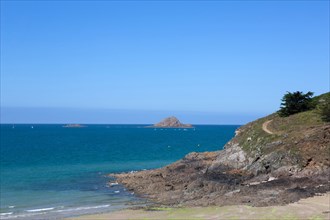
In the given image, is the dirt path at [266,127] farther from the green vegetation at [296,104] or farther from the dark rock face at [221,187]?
the dark rock face at [221,187]

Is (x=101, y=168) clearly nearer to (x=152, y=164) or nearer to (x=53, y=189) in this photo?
(x=152, y=164)

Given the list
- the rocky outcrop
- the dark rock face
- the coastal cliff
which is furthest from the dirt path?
the dark rock face

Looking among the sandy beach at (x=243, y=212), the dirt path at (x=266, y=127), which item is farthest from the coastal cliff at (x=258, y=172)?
the sandy beach at (x=243, y=212)

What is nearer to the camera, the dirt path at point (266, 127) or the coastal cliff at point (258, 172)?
the coastal cliff at point (258, 172)

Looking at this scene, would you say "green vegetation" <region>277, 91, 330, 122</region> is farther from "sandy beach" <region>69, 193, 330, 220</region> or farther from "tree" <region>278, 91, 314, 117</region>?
"sandy beach" <region>69, 193, 330, 220</region>

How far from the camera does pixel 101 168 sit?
76438 millimetres

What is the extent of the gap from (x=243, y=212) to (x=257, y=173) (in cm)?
1743

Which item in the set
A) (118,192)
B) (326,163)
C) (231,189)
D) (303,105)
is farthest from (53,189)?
(303,105)

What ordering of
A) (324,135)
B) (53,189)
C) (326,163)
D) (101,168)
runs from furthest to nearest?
(101,168) → (53,189) → (324,135) → (326,163)

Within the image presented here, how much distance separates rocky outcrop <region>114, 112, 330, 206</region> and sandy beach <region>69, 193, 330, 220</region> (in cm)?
169

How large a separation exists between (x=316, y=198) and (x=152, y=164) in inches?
1980

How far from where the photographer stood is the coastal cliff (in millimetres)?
38291

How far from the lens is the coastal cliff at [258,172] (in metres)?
38.3

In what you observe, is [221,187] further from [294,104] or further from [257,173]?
[294,104]
